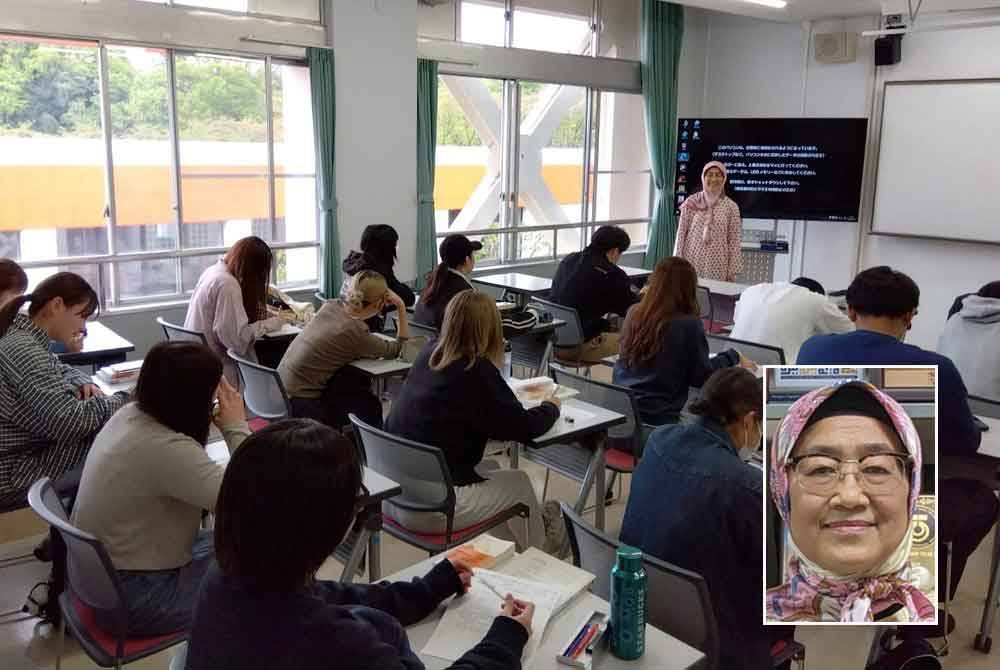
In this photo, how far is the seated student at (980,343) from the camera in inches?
137

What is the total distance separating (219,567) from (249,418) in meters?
3.03

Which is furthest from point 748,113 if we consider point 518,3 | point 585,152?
point 518,3

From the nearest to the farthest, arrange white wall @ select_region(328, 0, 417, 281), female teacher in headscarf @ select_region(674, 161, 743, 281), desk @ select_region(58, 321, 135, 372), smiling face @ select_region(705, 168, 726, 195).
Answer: desk @ select_region(58, 321, 135, 372), smiling face @ select_region(705, 168, 726, 195), female teacher in headscarf @ select_region(674, 161, 743, 281), white wall @ select_region(328, 0, 417, 281)

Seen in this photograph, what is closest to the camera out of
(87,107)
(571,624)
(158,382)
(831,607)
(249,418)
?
(831,607)

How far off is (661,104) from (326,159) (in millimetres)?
4204

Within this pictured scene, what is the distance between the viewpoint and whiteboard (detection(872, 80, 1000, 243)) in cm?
711

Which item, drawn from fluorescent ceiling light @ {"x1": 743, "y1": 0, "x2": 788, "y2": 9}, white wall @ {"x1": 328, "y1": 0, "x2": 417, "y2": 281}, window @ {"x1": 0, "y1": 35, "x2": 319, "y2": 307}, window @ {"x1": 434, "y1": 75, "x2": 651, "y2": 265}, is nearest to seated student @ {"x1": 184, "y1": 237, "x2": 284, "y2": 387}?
window @ {"x1": 0, "y1": 35, "x2": 319, "y2": 307}

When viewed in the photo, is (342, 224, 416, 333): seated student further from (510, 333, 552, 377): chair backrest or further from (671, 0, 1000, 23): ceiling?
(671, 0, 1000, 23): ceiling

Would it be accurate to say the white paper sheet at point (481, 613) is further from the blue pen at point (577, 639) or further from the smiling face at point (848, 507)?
the smiling face at point (848, 507)

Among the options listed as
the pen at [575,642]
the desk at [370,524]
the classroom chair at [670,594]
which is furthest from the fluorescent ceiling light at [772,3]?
the pen at [575,642]

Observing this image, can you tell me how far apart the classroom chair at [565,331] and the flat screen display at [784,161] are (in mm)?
3770

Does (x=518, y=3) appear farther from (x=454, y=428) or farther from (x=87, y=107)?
(x=454, y=428)

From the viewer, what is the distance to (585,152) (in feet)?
29.4

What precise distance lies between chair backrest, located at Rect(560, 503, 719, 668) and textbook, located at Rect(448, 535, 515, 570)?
0.17m
